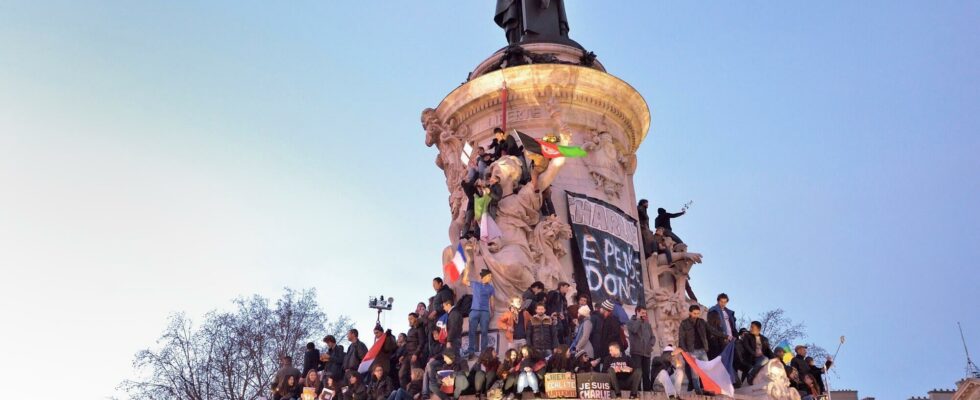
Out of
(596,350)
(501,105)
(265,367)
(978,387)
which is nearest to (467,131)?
(501,105)

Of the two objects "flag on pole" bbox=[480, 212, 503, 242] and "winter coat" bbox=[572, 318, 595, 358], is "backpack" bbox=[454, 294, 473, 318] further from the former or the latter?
"winter coat" bbox=[572, 318, 595, 358]

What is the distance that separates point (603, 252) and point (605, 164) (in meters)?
1.94

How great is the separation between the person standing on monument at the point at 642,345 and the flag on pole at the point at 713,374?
1.63 ft

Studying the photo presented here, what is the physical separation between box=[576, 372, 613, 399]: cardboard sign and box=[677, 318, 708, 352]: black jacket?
2.11 metres

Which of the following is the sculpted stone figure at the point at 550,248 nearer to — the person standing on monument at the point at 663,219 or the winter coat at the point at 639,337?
the winter coat at the point at 639,337

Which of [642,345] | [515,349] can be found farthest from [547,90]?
[515,349]

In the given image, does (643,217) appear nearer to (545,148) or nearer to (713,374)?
(545,148)

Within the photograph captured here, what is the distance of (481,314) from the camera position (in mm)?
11578

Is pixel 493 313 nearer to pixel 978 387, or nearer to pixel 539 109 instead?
pixel 539 109

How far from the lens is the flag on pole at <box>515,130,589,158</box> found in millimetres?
→ 13312

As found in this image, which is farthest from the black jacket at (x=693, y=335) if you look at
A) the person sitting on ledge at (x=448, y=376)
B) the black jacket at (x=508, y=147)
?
the black jacket at (x=508, y=147)

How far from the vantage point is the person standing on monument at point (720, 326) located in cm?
1112

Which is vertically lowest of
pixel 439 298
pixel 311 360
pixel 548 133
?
pixel 311 360

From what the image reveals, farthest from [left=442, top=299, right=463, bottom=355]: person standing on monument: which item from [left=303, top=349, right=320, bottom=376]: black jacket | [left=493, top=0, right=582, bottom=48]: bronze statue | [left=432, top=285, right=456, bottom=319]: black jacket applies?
[left=493, top=0, right=582, bottom=48]: bronze statue
